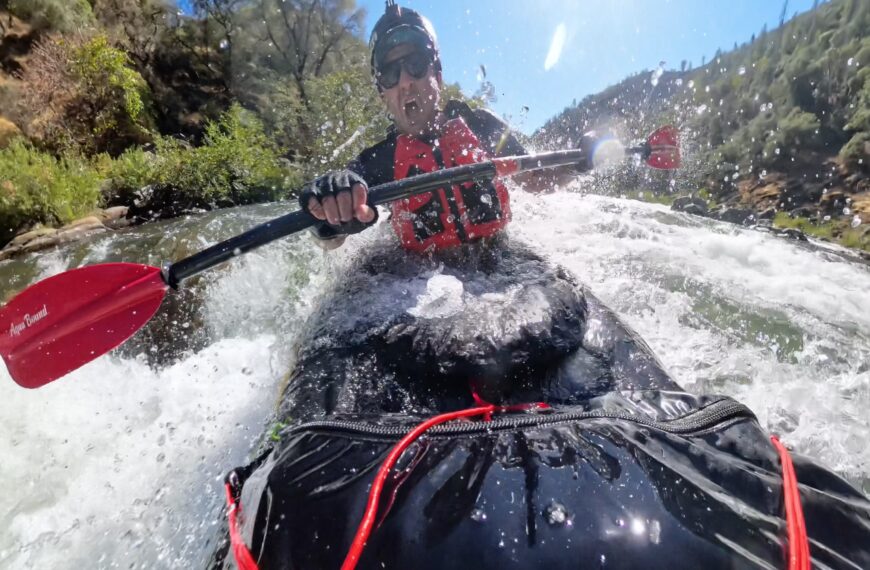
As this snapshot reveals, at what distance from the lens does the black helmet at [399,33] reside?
98.2 inches

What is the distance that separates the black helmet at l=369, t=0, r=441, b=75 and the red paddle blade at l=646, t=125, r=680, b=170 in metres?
1.58

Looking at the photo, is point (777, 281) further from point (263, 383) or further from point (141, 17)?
point (141, 17)

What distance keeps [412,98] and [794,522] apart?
8.32ft

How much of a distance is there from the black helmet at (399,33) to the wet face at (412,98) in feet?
0.13

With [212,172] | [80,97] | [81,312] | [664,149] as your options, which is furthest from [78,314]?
[80,97]

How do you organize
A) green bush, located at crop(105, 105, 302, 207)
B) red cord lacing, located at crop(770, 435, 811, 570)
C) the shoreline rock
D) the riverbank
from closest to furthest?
red cord lacing, located at crop(770, 435, 811, 570), the shoreline rock, green bush, located at crop(105, 105, 302, 207), the riverbank

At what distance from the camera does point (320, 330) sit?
176cm

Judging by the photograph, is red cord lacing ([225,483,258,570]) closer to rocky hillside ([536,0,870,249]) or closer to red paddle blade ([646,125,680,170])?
red paddle blade ([646,125,680,170])

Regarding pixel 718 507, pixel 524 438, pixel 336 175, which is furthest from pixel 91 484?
pixel 718 507

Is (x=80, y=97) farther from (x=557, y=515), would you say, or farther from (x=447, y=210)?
(x=557, y=515)

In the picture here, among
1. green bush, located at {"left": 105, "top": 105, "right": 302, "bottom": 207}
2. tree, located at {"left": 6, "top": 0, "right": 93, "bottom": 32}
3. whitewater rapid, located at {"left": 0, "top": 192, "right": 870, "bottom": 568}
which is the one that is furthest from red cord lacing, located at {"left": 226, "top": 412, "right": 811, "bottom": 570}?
tree, located at {"left": 6, "top": 0, "right": 93, "bottom": 32}

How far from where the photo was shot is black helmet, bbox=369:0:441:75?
8.18 ft

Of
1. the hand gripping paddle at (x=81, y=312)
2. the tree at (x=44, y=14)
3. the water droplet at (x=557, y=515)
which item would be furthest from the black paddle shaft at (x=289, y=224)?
the tree at (x=44, y=14)

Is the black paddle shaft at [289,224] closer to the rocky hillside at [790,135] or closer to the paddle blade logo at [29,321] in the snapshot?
the paddle blade logo at [29,321]
